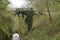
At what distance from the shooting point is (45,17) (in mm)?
12742

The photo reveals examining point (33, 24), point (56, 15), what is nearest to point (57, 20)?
point (56, 15)

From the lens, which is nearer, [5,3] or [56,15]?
[5,3]

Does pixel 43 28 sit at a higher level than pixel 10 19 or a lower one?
lower

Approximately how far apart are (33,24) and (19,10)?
87 centimetres

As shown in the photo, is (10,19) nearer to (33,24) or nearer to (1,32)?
(1,32)

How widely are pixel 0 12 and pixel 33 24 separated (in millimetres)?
2359

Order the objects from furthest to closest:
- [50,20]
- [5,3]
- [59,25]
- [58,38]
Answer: [50,20] < [59,25] < [5,3] < [58,38]

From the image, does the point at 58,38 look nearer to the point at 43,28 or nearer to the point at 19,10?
the point at 43,28

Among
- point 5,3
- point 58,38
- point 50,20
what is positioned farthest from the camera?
point 50,20

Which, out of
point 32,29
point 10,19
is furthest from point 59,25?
point 10,19

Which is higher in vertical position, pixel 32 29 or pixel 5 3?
pixel 5 3

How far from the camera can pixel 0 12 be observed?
409 inches

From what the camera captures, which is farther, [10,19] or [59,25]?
[59,25]

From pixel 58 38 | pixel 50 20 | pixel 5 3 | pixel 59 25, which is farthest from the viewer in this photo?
pixel 50 20
